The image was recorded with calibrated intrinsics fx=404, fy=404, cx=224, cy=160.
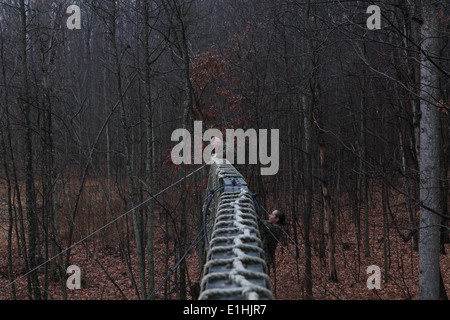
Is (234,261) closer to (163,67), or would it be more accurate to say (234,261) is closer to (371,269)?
(371,269)

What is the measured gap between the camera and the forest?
6.50 metres

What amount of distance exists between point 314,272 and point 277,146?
7122 mm

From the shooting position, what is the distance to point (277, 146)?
19.0 metres

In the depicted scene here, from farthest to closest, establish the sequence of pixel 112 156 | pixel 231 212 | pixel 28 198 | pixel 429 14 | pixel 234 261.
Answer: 1. pixel 112 156
2. pixel 28 198
3. pixel 429 14
4. pixel 231 212
5. pixel 234 261

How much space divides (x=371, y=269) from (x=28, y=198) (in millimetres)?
10187

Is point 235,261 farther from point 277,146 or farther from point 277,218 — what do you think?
point 277,146

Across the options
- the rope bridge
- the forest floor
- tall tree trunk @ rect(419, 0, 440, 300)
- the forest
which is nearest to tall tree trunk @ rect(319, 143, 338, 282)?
the forest

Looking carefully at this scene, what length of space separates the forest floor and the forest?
0.08 m

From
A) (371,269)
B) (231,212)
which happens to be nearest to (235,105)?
(371,269)

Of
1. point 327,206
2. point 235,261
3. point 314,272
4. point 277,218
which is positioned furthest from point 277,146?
point 235,261

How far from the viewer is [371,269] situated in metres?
12.8

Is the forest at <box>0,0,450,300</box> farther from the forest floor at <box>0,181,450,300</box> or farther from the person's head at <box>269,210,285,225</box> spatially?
the person's head at <box>269,210,285,225</box>

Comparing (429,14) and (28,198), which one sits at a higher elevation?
(429,14)

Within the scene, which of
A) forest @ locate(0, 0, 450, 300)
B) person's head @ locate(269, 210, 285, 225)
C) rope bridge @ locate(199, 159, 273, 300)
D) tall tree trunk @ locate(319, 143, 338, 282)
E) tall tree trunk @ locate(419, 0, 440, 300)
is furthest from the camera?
tall tree trunk @ locate(319, 143, 338, 282)
